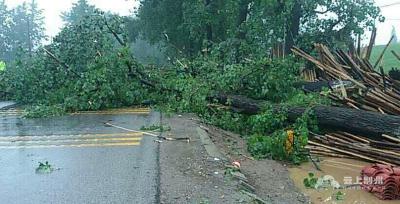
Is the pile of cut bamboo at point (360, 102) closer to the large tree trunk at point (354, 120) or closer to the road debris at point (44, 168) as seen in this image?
the large tree trunk at point (354, 120)

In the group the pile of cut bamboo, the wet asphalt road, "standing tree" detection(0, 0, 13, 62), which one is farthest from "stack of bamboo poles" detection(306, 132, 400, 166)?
"standing tree" detection(0, 0, 13, 62)

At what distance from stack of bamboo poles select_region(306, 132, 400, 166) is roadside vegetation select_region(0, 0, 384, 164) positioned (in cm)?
32

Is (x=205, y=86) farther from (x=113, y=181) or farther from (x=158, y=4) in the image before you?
(x=158, y=4)

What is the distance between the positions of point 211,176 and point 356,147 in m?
3.12

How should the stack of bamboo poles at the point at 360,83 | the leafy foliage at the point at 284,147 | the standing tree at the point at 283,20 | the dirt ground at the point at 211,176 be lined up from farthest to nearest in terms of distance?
the standing tree at the point at 283,20 < the stack of bamboo poles at the point at 360,83 < the leafy foliage at the point at 284,147 < the dirt ground at the point at 211,176

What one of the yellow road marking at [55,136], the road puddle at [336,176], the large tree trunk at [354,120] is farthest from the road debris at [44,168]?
the large tree trunk at [354,120]

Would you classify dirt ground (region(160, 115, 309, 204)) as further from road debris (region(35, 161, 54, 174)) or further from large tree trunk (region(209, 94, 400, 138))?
large tree trunk (region(209, 94, 400, 138))

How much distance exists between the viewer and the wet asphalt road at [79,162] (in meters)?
4.63

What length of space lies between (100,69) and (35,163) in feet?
19.2

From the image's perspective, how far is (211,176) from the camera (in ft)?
17.6

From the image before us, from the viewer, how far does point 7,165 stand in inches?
239

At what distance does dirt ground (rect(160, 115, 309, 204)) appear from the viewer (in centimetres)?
462

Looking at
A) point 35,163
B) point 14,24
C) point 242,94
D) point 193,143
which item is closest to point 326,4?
point 242,94

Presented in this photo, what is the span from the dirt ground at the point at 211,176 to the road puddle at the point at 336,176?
0.58 ft
